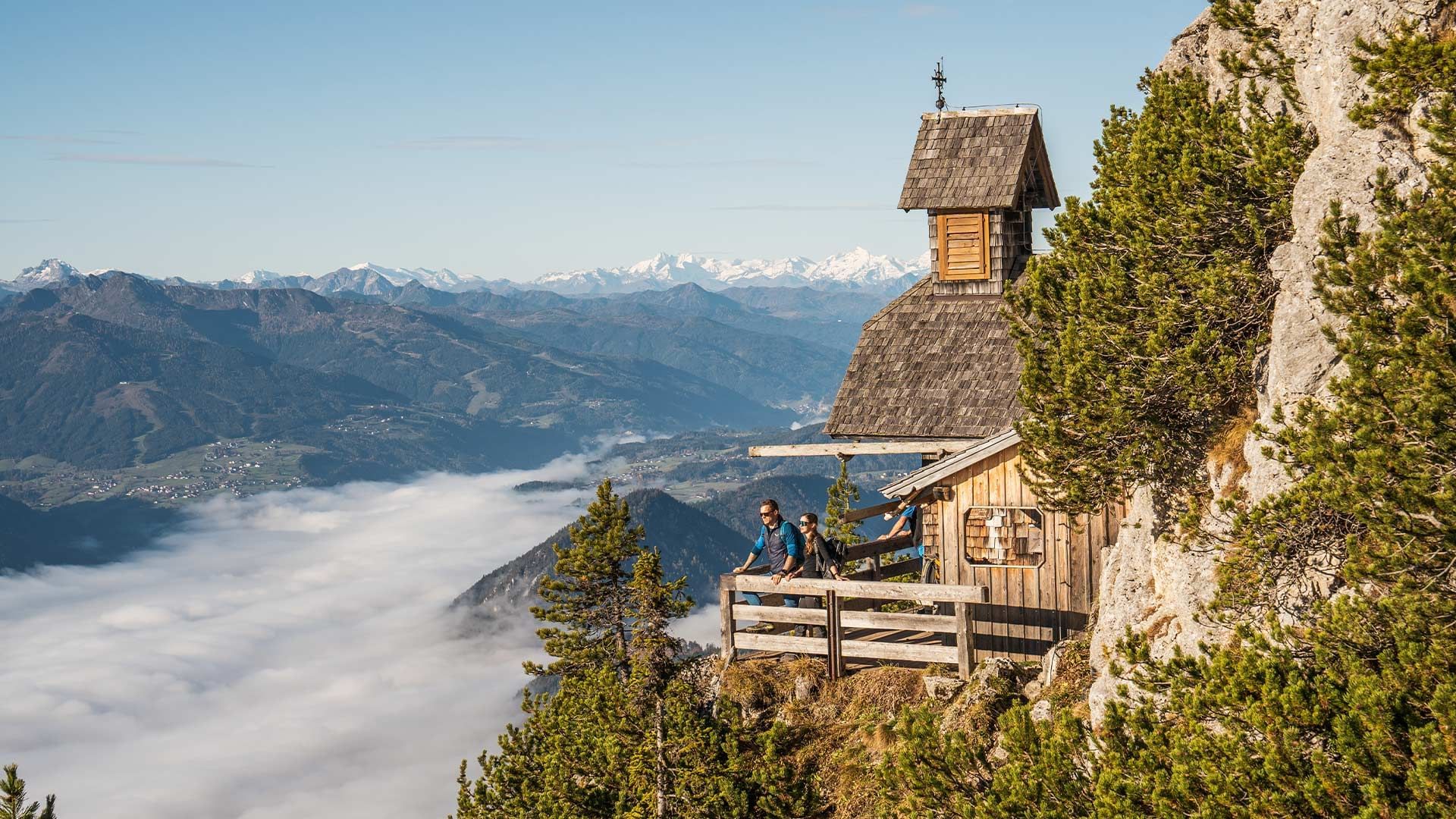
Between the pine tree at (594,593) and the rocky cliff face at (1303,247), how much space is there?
10.9m

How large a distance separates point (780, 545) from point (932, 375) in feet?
35.0

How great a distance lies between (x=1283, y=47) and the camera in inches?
549

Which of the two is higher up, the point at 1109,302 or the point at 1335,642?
the point at 1109,302

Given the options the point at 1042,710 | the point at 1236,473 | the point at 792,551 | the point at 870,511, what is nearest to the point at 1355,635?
the point at 1236,473

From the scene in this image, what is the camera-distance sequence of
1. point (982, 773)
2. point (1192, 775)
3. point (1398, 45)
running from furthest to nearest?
point (982, 773), point (1398, 45), point (1192, 775)

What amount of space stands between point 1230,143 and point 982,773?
7.00m

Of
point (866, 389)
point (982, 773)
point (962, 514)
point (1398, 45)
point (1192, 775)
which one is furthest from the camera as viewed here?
point (866, 389)

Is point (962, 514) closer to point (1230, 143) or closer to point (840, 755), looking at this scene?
point (840, 755)

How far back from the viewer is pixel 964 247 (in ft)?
106

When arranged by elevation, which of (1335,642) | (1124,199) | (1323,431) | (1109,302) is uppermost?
(1124,199)

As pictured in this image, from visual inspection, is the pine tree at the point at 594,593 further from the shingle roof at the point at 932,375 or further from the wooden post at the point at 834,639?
the shingle roof at the point at 932,375

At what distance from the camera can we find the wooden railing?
1806cm

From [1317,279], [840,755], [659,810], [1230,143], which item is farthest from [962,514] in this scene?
[1317,279]

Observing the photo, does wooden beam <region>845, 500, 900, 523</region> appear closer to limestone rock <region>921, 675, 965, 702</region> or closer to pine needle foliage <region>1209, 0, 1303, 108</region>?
limestone rock <region>921, 675, 965, 702</region>
